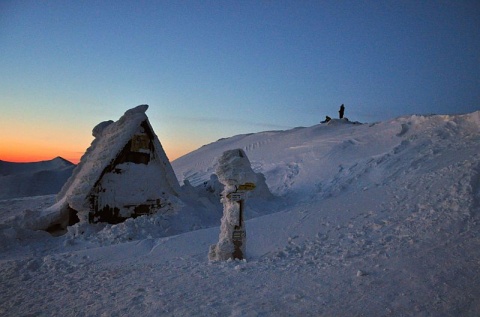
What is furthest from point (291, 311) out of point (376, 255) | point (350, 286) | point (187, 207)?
point (187, 207)

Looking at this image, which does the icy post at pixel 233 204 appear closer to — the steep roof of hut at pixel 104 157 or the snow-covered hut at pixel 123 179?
the snow-covered hut at pixel 123 179

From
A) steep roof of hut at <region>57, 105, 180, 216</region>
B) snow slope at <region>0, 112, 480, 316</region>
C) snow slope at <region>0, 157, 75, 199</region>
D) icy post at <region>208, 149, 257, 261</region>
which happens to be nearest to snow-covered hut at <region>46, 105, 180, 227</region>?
steep roof of hut at <region>57, 105, 180, 216</region>

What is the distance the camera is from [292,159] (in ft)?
48.7

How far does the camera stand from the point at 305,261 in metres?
4.81

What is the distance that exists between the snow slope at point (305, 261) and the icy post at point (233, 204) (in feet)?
0.73

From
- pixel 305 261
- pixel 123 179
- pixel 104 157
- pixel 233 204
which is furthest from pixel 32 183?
pixel 305 261

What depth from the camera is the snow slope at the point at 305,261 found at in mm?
3482

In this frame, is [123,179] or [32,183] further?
[32,183]

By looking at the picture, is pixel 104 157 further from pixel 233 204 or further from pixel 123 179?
pixel 233 204

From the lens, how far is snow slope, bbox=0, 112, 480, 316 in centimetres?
348

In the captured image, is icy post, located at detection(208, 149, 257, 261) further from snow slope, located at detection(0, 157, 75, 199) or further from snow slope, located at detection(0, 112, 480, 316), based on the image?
snow slope, located at detection(0, 157, 75, 199)

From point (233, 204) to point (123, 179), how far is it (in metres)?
4.50

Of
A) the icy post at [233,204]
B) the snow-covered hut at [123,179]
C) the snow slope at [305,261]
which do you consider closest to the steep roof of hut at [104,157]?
the snow-covered hut at [123,179]

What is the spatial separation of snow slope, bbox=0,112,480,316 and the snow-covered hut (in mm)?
757
